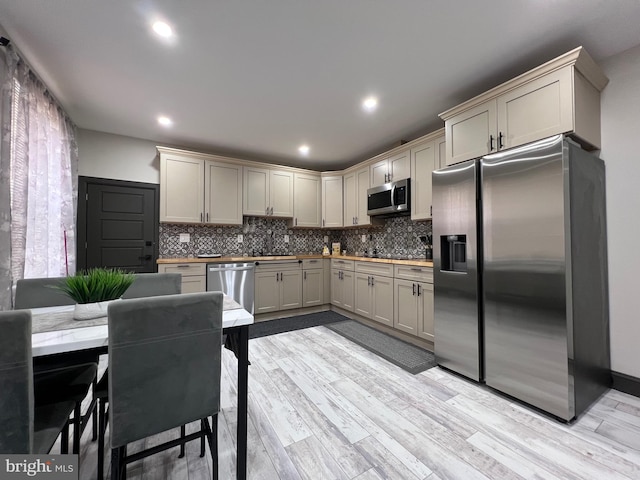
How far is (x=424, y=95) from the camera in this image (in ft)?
8.45

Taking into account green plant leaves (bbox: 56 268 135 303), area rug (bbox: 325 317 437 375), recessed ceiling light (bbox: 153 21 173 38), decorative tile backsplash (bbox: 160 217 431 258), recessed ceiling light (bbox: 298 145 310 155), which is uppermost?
recessed ceiling light (bbox: 298 145 310 155)

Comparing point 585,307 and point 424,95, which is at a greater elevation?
point 424,95

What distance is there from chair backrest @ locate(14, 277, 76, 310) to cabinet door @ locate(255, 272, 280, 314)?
2.38m

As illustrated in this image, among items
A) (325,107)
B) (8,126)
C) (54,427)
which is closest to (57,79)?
(8,126)

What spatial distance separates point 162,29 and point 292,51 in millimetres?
890

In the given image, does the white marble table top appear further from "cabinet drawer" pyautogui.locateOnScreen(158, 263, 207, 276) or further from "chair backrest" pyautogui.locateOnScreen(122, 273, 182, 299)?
"cabinet drawer" pyautogui.locateOnScreen(158, 263, 207, 276)

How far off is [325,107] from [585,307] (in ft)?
9.19

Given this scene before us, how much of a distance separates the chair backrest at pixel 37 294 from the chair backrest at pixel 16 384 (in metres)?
0.90

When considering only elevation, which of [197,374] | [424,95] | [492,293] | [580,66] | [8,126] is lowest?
[197,374]

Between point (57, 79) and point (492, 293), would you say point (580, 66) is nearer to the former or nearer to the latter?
point (492, 293)

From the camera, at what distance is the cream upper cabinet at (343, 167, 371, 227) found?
4080mm

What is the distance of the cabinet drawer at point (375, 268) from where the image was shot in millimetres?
3313

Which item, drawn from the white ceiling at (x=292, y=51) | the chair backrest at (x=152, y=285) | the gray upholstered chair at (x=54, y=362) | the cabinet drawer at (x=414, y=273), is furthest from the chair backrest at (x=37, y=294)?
the cabinet drawer at (x=414, y=273)

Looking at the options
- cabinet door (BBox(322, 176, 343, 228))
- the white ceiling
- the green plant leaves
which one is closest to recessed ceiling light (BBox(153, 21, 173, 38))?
the white ceiling
